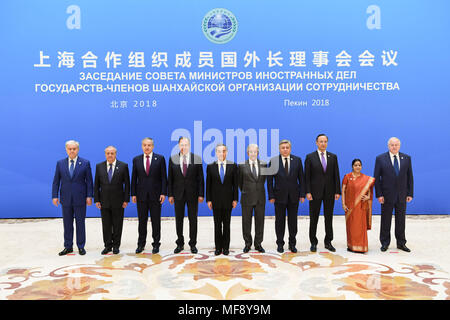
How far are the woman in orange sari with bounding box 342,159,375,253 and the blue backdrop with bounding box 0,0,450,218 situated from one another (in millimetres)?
2384

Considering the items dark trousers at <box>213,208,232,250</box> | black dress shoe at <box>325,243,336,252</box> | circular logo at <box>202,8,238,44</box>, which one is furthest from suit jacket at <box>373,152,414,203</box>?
circular logo at <box>202,8,238,44</box>

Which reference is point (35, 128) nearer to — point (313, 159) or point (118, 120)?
point (118, 120)

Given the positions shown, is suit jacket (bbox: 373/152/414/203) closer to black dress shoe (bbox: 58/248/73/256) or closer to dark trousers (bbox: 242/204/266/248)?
dark trousers (bbox: 242/204/266/248)

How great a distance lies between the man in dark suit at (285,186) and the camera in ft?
14.3

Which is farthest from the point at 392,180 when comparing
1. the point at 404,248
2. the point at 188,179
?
the point at 188,179

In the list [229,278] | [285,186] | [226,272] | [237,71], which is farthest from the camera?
[237,71]

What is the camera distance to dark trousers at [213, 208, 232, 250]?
4273mm

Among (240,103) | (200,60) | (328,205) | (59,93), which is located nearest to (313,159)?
(328,205)

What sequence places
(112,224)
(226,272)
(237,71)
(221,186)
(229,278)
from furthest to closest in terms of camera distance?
(237,71) → (112,224) → (221,186) → (226,272) → (229,278)

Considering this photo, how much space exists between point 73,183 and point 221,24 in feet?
12.8

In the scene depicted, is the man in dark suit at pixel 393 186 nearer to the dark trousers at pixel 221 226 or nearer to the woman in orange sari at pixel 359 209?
the woman in orange sari at pixel 359 209

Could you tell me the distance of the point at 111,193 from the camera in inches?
170

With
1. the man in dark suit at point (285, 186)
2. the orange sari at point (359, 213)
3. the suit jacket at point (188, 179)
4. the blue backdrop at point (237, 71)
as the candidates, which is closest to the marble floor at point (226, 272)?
the orange sari at point (359, 213)

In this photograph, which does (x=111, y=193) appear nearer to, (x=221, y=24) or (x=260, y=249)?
(x=260, y=249)
